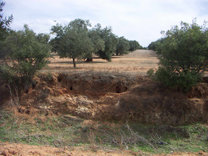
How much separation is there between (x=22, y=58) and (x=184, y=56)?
8334 millimetres

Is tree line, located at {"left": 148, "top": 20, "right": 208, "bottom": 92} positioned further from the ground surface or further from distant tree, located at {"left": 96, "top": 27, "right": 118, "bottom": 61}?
distant tree, located at {"left": 96, "top": 27, "right": 118, "bottom": 61}

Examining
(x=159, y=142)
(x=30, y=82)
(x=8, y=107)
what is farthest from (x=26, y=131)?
(x=159, y=142)

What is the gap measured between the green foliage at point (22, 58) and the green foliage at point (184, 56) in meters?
6.48

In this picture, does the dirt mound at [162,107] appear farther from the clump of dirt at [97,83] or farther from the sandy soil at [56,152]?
the sandy soil at [56,152]

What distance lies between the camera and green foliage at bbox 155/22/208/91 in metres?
8.29

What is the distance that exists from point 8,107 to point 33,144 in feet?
12.0

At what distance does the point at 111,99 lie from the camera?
9867mm

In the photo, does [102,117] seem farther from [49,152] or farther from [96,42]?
[96,42]

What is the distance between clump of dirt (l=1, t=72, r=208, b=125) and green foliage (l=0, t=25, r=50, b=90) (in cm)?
76

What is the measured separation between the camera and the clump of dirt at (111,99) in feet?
29.1

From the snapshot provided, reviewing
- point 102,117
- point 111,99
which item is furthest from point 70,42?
point 102,117

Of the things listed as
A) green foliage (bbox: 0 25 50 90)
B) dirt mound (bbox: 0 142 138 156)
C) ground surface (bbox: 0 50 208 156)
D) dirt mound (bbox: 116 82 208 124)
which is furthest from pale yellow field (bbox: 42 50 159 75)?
dirt mound (bbox: 0 142 138 156)

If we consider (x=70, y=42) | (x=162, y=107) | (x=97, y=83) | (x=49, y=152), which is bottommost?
(x=49, y=152)

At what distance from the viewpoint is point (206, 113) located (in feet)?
28.6
